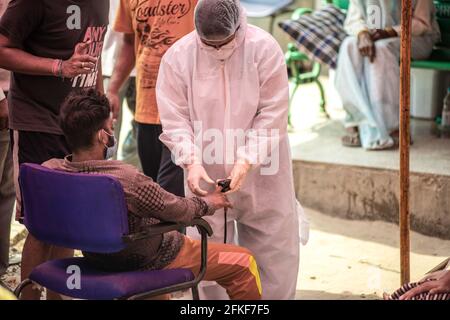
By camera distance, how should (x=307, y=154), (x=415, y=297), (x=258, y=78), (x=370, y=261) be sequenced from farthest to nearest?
(x=307, y=154) < (x=370, y=261) < (x=258, y=78) < (x=415, y=297)

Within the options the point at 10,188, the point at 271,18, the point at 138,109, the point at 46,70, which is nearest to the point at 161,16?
the point at 138,109

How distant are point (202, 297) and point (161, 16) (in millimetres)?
1535

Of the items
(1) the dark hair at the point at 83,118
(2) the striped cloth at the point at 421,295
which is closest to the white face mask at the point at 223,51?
(1) the dark hair at the point at 83,118

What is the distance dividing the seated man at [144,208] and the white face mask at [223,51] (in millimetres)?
594

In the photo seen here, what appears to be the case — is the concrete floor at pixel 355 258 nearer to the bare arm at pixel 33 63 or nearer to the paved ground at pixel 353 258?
the paved ground at pixel 353 258

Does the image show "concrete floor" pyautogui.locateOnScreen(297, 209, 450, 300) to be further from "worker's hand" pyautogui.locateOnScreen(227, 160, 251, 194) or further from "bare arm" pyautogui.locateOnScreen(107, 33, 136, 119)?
"bare arm" pyautogui.locateOnScreen(107, 33, 136, 119)

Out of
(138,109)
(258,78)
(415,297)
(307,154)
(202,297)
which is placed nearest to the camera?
(415,297)

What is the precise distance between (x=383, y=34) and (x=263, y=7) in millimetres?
3669

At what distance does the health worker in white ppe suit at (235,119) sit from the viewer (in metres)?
4.64

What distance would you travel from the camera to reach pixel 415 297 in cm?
420

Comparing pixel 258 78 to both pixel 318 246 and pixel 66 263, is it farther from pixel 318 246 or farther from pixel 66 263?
pixel 318 246

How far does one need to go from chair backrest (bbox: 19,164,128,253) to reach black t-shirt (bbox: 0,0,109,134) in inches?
28.7

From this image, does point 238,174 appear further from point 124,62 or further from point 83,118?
point 124,62

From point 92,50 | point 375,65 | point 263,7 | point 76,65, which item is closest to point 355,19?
point 375,65
